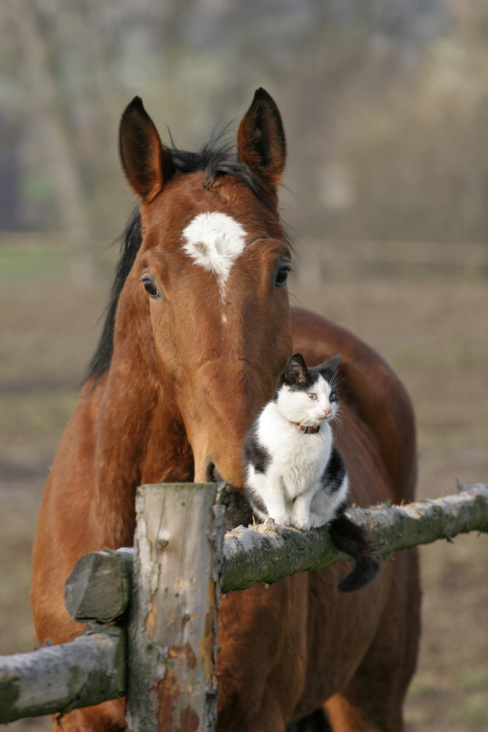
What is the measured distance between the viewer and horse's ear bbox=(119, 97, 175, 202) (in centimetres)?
303

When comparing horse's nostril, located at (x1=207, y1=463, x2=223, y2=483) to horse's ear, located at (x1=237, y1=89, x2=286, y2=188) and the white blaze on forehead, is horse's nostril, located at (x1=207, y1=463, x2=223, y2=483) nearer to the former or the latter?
the white blaze on forehead

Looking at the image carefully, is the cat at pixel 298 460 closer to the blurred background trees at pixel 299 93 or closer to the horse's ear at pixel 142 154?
the horse's ear at pixel 142 154

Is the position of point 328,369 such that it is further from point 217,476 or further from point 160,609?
point 160,609

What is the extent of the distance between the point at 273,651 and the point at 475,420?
35.2 ft

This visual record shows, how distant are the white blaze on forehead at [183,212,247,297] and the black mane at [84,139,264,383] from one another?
0.78 feet

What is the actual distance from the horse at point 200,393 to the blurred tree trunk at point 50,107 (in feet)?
81.0

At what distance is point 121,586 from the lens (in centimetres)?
→ 186

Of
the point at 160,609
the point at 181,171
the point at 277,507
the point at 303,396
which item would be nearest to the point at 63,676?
the point at 160,609

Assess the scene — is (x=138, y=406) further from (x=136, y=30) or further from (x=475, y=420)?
(x=136, y=30)

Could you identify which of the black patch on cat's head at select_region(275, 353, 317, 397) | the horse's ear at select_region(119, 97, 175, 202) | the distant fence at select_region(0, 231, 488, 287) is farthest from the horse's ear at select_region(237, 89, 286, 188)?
the distant fence at select_region(0, 231, 488, 287)

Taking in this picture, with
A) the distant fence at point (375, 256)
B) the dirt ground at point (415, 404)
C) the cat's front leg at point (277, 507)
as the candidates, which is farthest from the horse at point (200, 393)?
the distant fence at point (375, 256)

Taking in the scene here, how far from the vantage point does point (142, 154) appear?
3.09 metres

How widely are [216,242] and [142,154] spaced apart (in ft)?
2.06

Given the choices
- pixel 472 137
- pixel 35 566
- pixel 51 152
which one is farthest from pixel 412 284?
pixel 35 566
